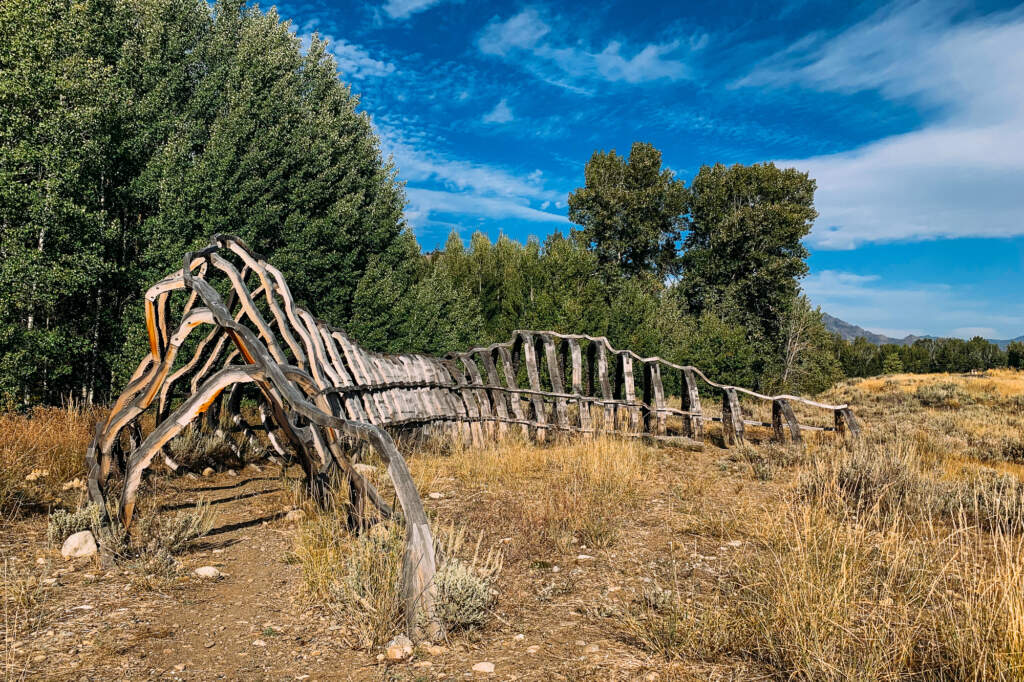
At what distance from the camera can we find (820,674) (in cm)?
288

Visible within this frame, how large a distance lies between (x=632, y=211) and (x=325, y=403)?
38298 mm

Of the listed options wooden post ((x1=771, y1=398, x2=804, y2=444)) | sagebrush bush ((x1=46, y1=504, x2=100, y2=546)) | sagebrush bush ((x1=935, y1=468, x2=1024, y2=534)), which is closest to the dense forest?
sagebrush bush ((x1=46, y1=504, x2=100, y2=546))

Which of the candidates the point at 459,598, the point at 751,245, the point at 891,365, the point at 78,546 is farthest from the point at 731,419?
the point at 891,365

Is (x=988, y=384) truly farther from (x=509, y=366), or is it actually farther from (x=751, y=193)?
(x=509, y=366)

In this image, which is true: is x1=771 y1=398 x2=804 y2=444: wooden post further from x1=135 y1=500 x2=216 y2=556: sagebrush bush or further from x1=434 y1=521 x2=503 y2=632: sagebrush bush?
x1=135 y1=500 x2=216 y2=556: sagebrush bush

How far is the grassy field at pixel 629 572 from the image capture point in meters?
3.09

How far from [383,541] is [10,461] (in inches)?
189

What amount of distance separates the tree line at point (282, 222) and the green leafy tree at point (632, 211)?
0.50ft

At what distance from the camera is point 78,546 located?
4.71m

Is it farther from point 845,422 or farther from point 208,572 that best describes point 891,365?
point 208,572

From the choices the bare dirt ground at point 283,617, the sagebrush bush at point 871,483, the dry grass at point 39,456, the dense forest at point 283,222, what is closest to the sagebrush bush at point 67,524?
the bare dirt ground at point 283,617

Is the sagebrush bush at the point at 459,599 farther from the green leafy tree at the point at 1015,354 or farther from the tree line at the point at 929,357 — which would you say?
the green leafy tree at the point at 1015,354

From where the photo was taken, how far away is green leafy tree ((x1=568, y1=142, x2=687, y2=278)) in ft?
132

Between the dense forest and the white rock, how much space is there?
8.62m
